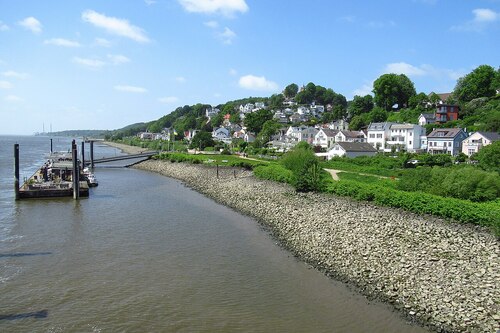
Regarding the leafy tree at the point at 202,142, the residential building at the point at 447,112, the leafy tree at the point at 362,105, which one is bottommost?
the leafy tree at the point at 202,142

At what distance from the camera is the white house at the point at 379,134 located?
68312 millimetres

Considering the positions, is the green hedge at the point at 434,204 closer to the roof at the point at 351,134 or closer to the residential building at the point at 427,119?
the roof at the point at 351,134

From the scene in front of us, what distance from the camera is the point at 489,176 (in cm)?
2233

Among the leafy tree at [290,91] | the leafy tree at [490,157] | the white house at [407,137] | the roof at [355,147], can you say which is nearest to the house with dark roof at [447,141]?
the white house at [407,137]

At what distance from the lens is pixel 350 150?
54312 mm

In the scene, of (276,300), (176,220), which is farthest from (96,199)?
(276,300)

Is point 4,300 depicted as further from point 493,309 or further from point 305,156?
point 305,156

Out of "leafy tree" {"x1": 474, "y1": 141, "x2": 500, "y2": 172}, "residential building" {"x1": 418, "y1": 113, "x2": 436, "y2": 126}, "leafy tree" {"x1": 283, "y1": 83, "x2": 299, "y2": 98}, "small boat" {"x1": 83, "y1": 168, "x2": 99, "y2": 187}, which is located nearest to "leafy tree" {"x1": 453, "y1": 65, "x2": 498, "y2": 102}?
"residential building" {"x1": 418, "y1": 113, "x2": 436, "y2": 126}

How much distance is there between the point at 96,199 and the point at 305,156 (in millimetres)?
18096

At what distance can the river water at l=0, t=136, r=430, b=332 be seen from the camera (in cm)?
1261

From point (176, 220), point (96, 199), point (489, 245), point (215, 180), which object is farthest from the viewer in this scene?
point (215, 180)

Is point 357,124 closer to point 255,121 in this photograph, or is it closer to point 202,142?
point 255,121

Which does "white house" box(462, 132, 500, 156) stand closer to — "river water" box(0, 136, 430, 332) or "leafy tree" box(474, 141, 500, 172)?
"leafy tree" box(474, 141, 500, 172)

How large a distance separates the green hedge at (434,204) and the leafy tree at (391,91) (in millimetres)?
75335
